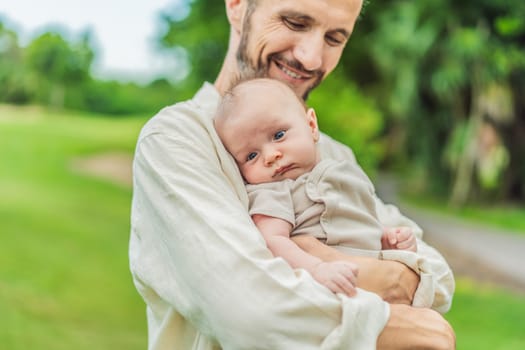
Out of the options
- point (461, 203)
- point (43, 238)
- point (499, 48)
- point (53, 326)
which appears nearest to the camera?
point (53, 326)

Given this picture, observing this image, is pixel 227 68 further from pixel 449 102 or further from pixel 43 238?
pixel 449 102

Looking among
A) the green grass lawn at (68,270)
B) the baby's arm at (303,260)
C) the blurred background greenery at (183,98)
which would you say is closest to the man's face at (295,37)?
the baby's arm at (303,260)

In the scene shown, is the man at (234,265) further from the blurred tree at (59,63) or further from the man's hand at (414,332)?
the blurred tree at (59,63)

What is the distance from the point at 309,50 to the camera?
1736 millimetres

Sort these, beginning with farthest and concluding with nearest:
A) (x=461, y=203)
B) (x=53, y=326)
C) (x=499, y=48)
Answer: (x=461, y=203) < (x=499, y=48) < (x=53, y=326)

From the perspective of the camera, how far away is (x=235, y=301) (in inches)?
51.6

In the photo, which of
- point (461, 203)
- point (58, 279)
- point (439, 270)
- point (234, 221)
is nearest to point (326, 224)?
point (234, 221)

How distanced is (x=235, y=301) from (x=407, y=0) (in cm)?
1462

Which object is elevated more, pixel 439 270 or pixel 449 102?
pixel 439 270

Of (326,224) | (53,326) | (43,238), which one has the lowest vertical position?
(43,238)

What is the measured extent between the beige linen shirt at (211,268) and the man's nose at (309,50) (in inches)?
12.6

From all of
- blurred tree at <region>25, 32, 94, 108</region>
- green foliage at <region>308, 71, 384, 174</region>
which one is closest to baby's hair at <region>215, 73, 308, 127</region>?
green foliage at <region>308, 71, 384, 174</region>

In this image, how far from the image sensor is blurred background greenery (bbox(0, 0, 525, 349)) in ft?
29.0

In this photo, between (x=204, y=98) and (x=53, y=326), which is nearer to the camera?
(x=204, y=98)
